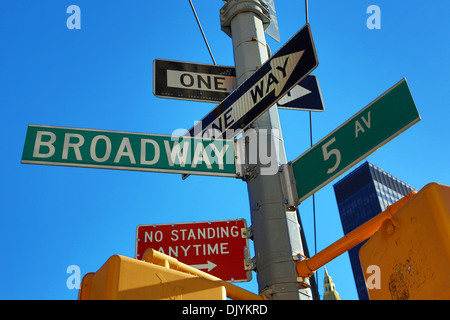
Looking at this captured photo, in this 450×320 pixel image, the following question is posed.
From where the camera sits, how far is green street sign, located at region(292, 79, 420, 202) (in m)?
3.45

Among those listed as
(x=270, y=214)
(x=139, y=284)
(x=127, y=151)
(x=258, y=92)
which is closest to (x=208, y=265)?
(x=270, y=214)

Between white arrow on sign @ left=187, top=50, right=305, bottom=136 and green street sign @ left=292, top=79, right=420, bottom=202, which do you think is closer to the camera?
green street sign @ left=292, top=79, right=420, bottom=202

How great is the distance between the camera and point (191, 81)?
5.00m

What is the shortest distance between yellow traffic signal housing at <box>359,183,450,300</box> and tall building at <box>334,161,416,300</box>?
12799 cm

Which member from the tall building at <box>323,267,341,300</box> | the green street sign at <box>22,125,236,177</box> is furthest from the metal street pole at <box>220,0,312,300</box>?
the tall building at <box>323,267,341,300</box>

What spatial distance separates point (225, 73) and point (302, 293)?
275cm

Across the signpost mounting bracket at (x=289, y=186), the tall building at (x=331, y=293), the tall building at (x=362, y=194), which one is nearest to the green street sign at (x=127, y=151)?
the signpost mounting bracket at (x=289, y=186)

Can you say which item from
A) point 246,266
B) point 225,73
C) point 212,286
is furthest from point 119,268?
point 225,73

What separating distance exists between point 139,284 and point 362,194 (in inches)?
5360

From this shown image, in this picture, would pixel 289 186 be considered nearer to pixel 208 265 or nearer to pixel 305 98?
pixel 208 265

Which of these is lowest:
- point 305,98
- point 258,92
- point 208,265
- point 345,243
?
point 345,243

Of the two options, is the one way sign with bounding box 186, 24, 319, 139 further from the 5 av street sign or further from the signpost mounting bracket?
the 5 av street sign

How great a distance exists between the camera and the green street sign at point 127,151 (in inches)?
148

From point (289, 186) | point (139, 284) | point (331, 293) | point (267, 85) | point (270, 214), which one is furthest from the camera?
point (331, 293)
